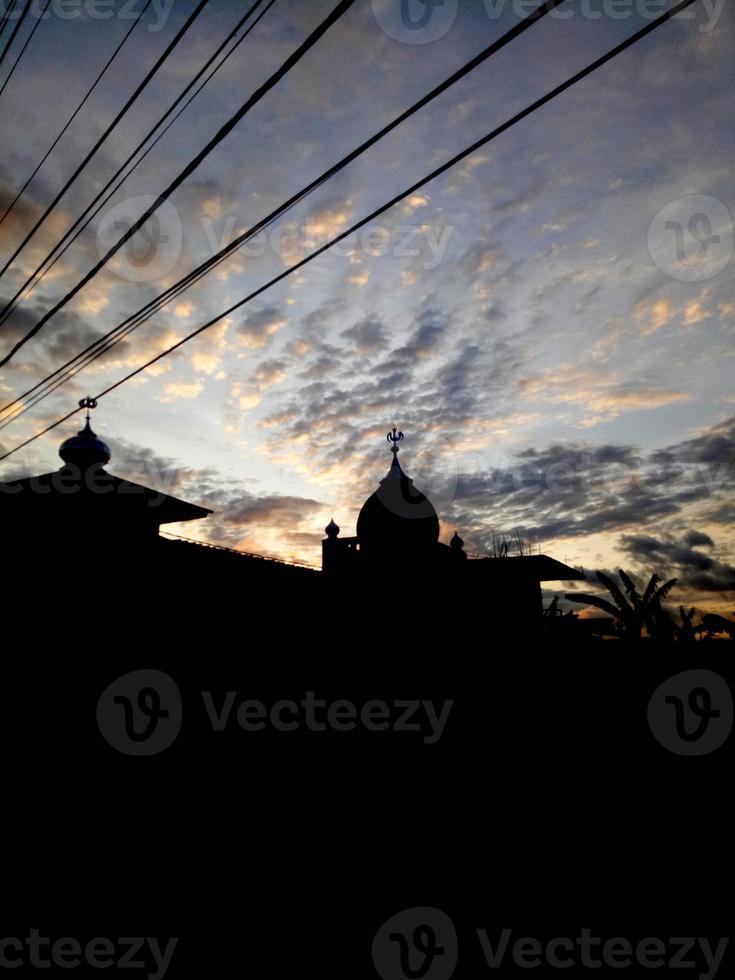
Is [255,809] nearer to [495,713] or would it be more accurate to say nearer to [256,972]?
[256,972]

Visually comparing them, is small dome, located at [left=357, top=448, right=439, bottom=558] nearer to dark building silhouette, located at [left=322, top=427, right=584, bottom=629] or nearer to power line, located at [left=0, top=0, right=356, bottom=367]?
dark building silhouette, located at [left=322, top=427, right=584, bottom=629]

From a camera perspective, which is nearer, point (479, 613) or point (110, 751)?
point (110, 751)

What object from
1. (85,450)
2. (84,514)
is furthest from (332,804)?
(85,450)

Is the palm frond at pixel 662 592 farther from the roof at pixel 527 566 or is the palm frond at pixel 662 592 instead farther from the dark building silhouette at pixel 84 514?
the dark building silhouette at pixel 84 514

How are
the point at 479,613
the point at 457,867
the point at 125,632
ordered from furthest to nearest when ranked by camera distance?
1. the point at 479,613
2. the point at 125,632
3. the point at 457,867

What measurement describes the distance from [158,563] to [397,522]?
15.0 metres

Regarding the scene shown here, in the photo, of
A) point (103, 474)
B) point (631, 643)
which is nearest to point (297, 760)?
point (631, 643)

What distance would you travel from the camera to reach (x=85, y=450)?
1827 centimetres

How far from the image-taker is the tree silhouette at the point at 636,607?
2194 centimetres

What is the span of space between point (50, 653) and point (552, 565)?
17.2 metres

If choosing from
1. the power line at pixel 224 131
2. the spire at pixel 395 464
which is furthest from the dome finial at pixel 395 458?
the power line at pixel 224 131

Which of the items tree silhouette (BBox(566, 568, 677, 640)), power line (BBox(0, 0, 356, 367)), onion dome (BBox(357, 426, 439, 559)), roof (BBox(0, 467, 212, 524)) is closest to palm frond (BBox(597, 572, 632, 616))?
tree silhouette (BBox(566, 568, 677, 640))

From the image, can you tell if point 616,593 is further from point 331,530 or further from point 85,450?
point 85,450

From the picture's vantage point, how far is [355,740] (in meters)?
10.7
